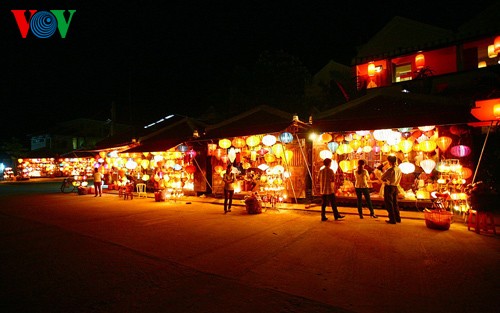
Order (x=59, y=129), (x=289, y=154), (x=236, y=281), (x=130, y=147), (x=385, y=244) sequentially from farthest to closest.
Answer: (x=59, y=129) → (x=130, y=147) → (x=289, y=154) → (x=385, y=244) → (x=236, y=281)

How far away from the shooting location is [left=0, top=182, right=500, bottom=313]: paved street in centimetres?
416

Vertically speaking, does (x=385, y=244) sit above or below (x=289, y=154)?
below

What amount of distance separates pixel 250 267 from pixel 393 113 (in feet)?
29.9

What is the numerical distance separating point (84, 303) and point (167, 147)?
12325mm

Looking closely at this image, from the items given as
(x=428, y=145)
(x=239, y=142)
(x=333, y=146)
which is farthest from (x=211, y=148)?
(x=428, y=145)

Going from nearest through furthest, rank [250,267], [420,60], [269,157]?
[250,267] → [269,157] → [420,60]

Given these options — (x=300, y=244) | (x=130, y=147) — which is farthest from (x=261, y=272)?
(x=130, y=147)

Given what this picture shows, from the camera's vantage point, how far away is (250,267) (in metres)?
5.55

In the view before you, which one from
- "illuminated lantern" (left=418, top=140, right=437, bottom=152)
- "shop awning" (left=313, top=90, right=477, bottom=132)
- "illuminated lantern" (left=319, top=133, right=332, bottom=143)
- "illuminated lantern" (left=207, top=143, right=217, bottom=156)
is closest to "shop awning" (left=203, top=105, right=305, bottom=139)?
"illuminated lantern" (left=207, top=143, right=217, bottom=156)

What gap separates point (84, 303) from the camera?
4254 millimetres

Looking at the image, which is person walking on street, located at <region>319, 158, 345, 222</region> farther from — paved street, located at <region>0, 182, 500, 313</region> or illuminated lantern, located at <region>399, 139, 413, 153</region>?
illuminated lantern, located at <region>399, 139, 413, 153</region>

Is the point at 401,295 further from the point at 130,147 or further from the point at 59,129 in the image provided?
the point at 59,129

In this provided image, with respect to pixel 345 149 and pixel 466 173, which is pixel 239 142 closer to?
pixel 345 149

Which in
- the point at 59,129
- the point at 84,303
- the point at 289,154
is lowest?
the point at 84,303
